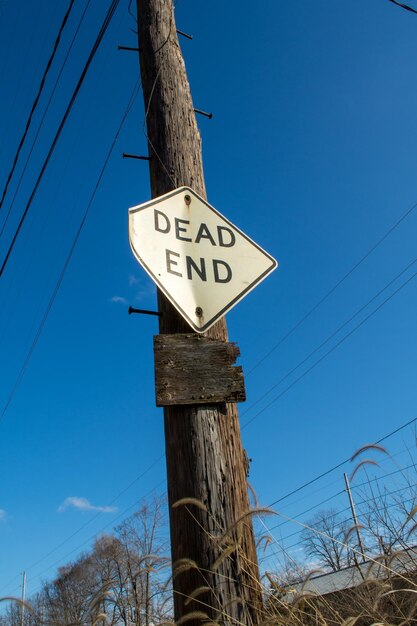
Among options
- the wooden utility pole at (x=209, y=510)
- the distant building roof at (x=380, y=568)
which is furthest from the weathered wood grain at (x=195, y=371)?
the distant building roof at (x=380, y=568)

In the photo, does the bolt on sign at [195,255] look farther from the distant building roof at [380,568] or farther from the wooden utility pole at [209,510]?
the distant building roof at [380,568]

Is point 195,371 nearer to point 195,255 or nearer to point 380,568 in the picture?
point 195,255

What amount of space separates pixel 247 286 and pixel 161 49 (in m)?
2.12

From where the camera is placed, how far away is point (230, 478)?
7.85ft

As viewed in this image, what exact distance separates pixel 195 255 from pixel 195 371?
683 mm

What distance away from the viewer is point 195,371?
261 cm

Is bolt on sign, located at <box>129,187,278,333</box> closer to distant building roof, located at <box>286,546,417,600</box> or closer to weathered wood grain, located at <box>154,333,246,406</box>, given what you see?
weathered wood grain, located at <box>154,333,246,406</box>

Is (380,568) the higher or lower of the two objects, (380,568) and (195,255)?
the lower

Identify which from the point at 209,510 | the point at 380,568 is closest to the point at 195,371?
the point at 209,510

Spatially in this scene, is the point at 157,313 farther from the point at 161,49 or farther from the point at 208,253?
the point at 161,49

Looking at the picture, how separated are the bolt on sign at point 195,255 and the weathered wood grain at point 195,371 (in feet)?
0.39

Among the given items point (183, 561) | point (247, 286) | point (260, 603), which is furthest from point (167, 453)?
point (247, 286)

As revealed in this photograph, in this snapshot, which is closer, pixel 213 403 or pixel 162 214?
pixel 213 403

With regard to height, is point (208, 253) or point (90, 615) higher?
point (208, 253)
